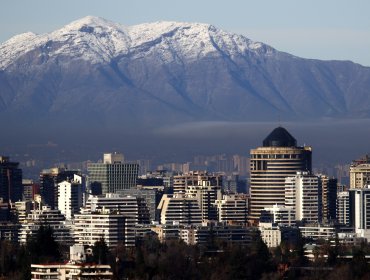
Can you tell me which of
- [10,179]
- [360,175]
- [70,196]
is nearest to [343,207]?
[360,175]

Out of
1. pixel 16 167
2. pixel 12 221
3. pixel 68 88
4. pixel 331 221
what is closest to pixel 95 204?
pixel 12 221

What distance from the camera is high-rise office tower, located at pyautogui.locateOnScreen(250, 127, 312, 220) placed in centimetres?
11669

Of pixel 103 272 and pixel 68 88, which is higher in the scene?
pixel 68 88

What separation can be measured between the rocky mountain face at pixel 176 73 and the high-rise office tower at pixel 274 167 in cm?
5447

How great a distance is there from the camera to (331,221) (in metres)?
107

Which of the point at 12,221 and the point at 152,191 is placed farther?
the point at 152,191

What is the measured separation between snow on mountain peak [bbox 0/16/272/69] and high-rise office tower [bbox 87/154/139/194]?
55373 millimetres

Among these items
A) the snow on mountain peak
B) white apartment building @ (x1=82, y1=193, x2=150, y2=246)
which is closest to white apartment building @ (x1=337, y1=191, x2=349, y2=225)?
white apartment building @ (x1=82, y1=193, x2=150, y2=246)

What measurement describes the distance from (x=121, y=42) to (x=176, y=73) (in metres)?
5.87

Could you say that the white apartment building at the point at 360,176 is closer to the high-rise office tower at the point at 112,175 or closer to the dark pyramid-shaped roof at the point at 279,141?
the dark pyramid-shaped roof at the point at 279,141

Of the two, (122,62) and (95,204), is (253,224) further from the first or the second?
(122,62)

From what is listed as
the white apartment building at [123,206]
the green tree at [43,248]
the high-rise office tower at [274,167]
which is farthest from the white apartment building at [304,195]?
the green tree at [43,248]

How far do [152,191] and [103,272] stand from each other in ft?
188

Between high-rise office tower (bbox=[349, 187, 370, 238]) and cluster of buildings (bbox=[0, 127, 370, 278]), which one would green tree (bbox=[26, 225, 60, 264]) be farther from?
high-rise office tower (bbox=[349, 187, 370, 238])
